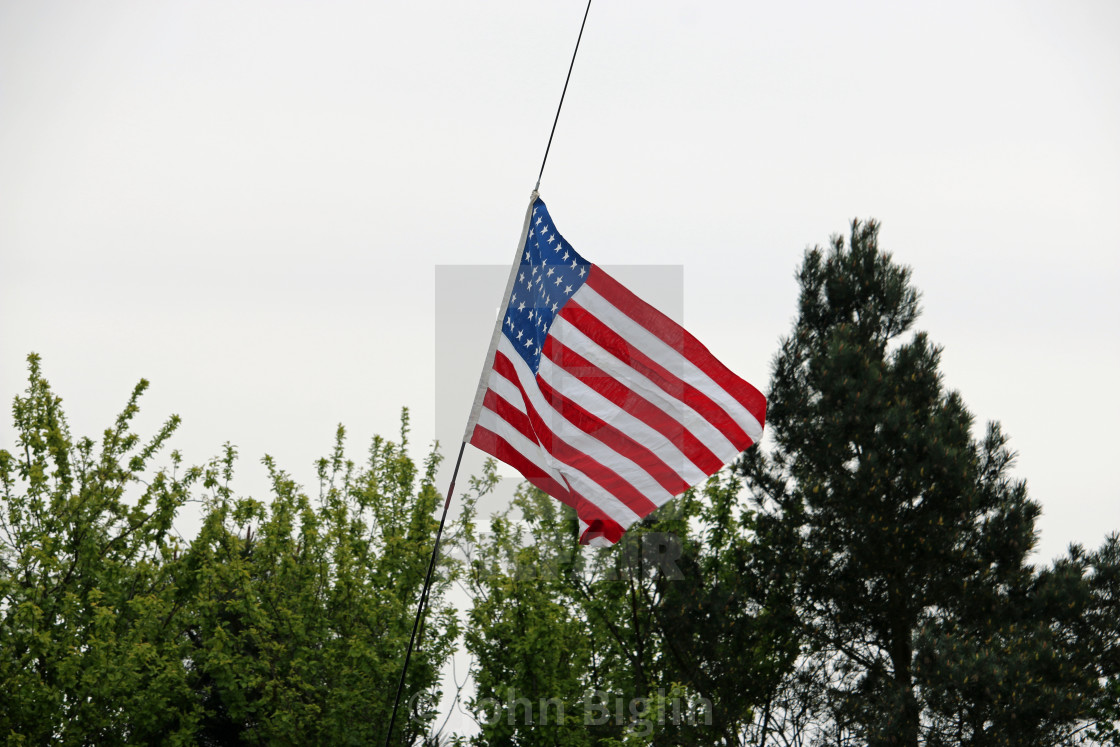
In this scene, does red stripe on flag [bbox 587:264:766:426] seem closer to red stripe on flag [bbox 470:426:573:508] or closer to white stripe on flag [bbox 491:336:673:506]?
white stripe on flag [bbox 491:336:673:506]

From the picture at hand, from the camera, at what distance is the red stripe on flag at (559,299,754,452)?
7.92m

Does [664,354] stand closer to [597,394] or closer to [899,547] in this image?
[597,394]

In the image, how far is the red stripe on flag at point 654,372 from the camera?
7922 millimetres

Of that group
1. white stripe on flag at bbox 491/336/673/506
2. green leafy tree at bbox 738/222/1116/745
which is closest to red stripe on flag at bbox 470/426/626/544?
white stripe on flag at bbox 491/336/673/506

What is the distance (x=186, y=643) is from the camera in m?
16.7

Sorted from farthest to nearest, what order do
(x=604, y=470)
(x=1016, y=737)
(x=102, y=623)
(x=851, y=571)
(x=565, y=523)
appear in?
1. (x=565, y=523)
2. (x=851, y=571)
3. (x=102, y=623)
4. (x=1016, y=737)
5. (x=604, y=470)

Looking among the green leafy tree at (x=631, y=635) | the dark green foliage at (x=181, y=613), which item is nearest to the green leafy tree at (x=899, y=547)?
the green leafy tree at (x=631, y=635)

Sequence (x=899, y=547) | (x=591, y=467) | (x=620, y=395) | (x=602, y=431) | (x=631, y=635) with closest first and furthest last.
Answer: (x=591, y=467) → (x=602, y=431) → (x=620, y=395) → (x=899, y=547) → (x=631, y=635)

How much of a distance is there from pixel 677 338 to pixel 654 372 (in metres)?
0.29

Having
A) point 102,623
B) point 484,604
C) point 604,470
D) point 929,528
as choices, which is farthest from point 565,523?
point 604,470

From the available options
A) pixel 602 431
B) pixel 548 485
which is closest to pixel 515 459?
pixel 548 485

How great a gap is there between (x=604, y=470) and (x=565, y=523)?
1052 cm

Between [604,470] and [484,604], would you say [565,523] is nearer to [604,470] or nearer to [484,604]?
[484,604]

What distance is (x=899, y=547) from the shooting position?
15445 mm
